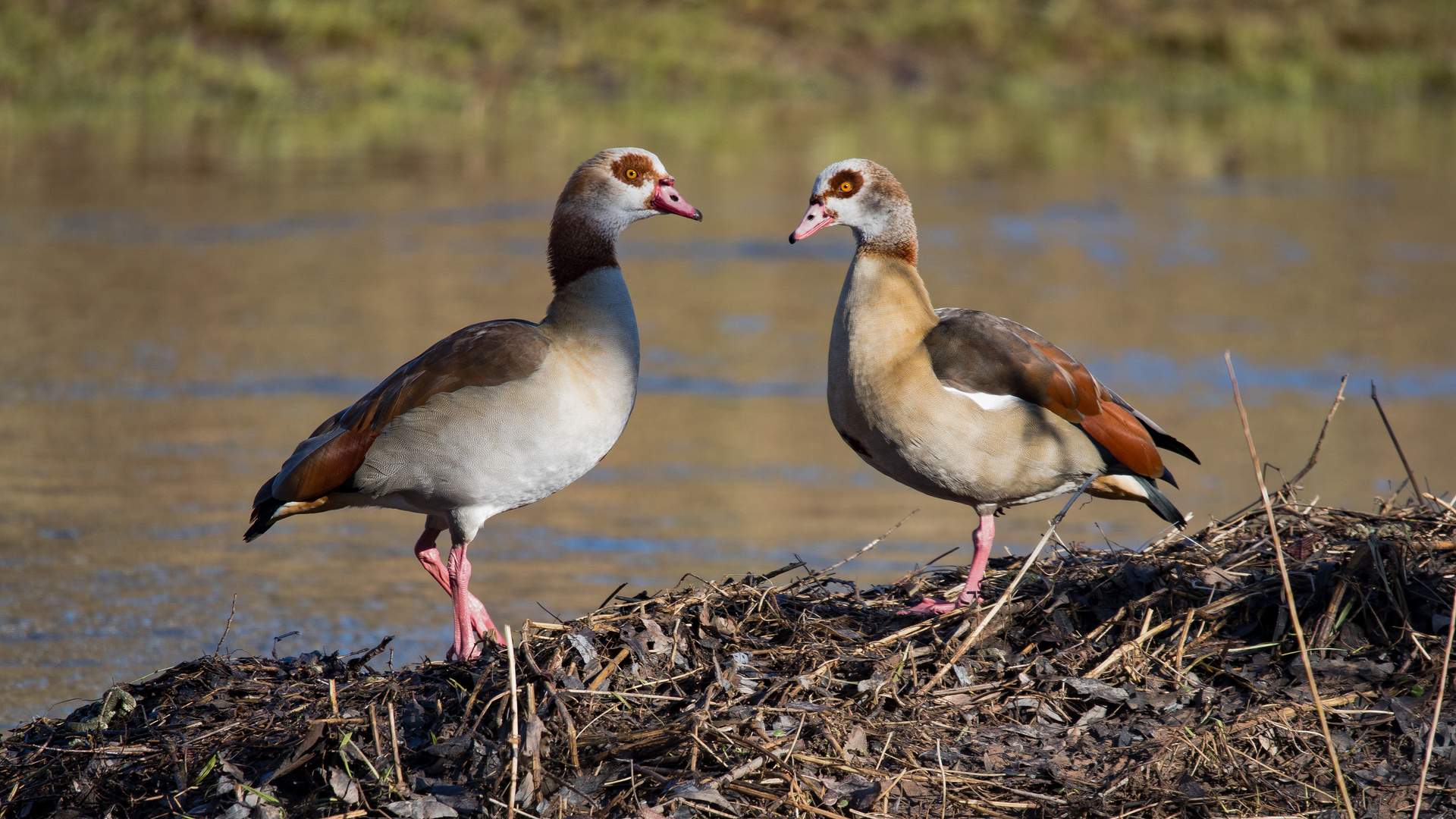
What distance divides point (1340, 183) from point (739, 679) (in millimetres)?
16154

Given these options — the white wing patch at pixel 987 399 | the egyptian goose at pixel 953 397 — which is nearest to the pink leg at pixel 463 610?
the egyptian goose at pixel 953 397

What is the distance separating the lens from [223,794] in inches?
166

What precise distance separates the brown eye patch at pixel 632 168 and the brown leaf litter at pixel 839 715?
6.22 ft

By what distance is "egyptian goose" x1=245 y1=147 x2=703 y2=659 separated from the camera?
5727mm

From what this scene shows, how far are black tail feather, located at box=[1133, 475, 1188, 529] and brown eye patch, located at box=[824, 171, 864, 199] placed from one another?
1588 mm

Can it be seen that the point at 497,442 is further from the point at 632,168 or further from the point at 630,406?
the point at 632,168

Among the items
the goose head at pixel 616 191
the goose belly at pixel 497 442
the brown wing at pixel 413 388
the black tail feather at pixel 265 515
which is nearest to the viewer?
the goose belly at pixel 497 442

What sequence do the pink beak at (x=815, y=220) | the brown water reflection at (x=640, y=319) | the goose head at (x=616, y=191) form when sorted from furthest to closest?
the brown water reflection at (x=640, y=319), the goose head at (x=616, y=191), the pink beak at (x=815, y=220)

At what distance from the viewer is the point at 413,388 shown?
596 cm

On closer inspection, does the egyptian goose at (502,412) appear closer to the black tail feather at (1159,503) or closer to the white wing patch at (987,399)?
the white wing patch at (987,399)

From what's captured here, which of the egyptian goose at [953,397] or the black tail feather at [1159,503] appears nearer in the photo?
the egyptian goose at [953,397]

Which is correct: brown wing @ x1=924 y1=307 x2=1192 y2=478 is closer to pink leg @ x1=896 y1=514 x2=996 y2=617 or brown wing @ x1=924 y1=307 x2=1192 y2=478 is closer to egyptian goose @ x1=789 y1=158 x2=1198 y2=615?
egyptian goose @ x1=789 y1=158 x2=1198 y2=615

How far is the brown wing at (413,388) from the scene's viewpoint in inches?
229

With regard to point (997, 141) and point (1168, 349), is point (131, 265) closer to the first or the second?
point (1168, 349)
